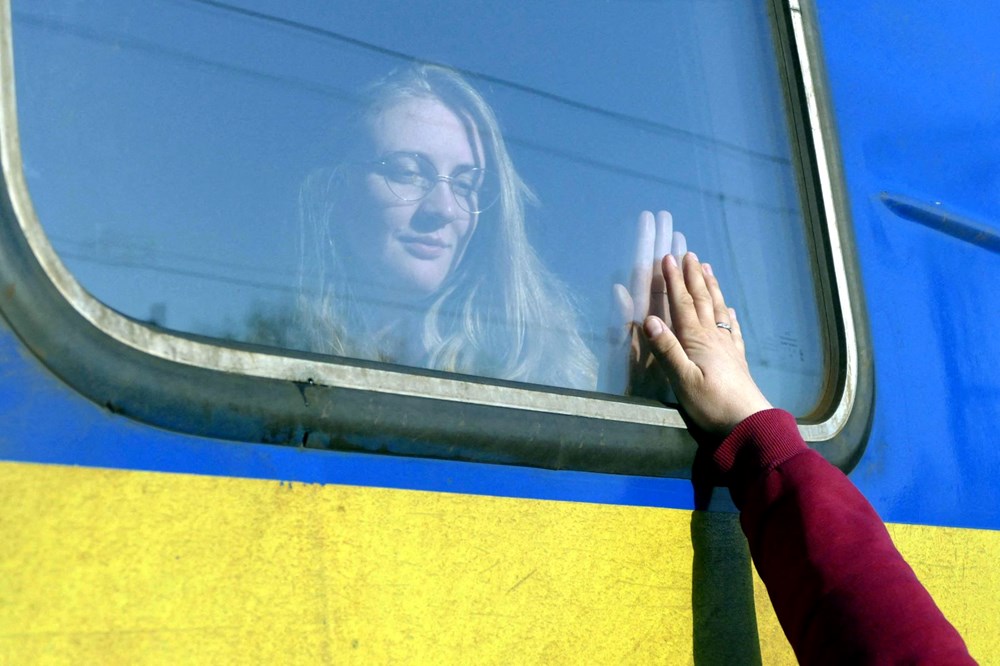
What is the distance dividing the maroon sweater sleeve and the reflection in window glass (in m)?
0.19

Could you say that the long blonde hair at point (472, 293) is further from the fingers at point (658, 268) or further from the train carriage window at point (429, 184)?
the fingers at point (658, 268)

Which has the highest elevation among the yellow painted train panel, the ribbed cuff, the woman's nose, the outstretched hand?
the woman's nose

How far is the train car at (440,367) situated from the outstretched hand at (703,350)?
0.04 meters

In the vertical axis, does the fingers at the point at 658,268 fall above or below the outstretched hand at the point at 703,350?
above

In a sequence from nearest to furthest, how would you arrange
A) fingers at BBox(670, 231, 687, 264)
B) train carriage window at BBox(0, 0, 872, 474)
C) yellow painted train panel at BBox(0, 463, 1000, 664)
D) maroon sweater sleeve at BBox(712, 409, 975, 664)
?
yellow painted train panel at BBox(0, 463, 1000, 664) → train carriage window at BBox(0, 0, 872, 474) → maroon sweater sleeve at BBox(712, 409, 975, 664) → fingers at BBox(670, 231, 687, 264)

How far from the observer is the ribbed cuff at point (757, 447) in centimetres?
130

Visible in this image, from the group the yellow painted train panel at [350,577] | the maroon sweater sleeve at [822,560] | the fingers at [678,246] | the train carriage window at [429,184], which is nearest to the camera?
the yellow painted train panel at [350,577]

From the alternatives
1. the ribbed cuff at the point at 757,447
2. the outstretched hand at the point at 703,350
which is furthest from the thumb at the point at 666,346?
the ribbed cuff at the point at 757,447

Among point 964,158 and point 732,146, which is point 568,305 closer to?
point 732,146

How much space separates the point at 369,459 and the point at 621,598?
0.34 meters

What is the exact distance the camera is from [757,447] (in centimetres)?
131

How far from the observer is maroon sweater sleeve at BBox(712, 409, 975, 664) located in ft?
3.84

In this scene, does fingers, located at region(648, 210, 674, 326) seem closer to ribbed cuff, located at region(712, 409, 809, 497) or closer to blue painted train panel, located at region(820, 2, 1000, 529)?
ribbed cuff, located at region(712, 409, 809, 497)

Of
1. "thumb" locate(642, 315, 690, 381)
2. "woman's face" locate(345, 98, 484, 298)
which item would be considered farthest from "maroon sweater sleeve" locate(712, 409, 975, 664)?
"woman's face" locate(345, 98, 484, 298)
